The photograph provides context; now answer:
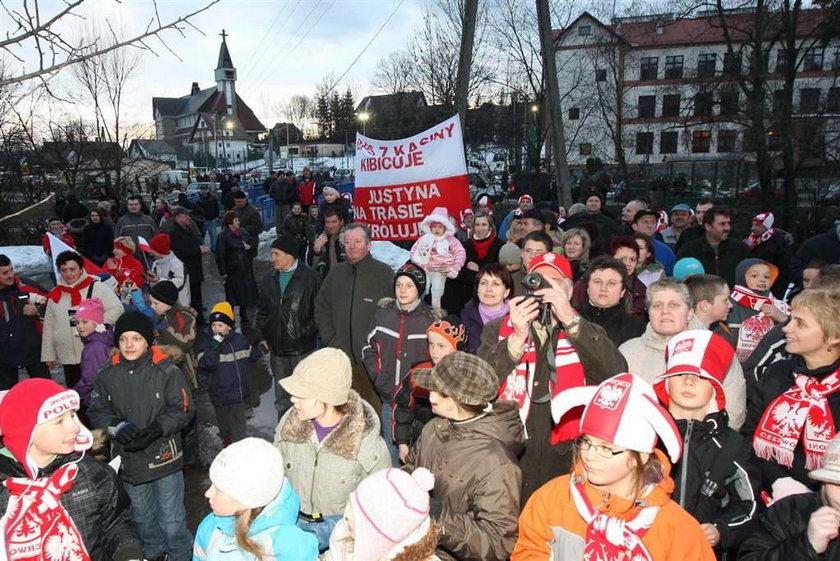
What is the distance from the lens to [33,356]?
567 centimetres

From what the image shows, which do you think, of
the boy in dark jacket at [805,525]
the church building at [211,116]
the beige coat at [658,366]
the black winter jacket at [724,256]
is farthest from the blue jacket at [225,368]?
the church building at [211,116]

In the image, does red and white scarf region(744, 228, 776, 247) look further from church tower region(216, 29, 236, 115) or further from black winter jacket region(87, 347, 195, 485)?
church tower region(216, 29, 236, 115)

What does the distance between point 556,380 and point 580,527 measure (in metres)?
0.82

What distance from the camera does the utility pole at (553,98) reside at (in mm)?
10344

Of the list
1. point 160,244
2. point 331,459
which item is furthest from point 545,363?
point 160,244

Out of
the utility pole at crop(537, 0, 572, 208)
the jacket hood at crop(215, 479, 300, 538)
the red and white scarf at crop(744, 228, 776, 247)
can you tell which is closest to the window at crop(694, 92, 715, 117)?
the utility pole at crop(537, 0, 572, 208)

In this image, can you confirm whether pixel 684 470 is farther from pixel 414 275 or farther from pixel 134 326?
pixel 134 326

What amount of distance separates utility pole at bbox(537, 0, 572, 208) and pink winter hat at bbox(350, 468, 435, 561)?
9.43m

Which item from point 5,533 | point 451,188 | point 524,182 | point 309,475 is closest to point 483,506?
point 309,475

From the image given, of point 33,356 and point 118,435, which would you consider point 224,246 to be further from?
point 118,435

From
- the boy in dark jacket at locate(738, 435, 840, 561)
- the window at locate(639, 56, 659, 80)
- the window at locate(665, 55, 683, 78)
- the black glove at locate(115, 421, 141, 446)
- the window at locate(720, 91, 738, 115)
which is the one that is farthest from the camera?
the window at locate(639, 56, 659, 80)

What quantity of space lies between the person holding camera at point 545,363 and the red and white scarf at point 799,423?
Result: 2.53 feet

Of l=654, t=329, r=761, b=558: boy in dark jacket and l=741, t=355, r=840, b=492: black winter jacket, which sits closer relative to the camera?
l=654, t=329, r=761, b=558: boy in dark jacket

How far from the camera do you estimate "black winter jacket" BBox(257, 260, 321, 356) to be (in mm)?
5445
